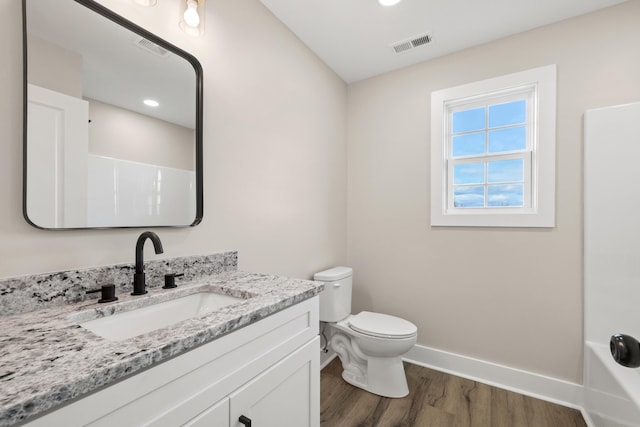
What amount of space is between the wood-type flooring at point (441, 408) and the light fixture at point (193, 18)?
2191 mm

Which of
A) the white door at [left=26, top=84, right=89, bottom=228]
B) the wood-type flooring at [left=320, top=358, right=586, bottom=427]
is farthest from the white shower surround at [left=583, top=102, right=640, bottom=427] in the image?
the white door at [left=26, top=84, right=89, bottom=228]

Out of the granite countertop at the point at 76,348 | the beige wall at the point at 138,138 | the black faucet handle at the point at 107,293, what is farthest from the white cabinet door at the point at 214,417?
the beige wall at the point at 138,138

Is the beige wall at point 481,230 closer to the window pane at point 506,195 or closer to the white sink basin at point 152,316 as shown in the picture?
the window pane at point 506,195

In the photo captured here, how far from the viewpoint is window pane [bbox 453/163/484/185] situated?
226 cm

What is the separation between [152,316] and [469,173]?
7.63 ft

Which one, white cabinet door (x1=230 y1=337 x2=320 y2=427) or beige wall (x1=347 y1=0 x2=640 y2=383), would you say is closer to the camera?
white cabinet door (x1=230 y1=337 x2=320 y2=427)

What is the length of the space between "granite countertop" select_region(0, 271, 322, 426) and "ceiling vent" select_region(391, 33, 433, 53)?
80.1 inches

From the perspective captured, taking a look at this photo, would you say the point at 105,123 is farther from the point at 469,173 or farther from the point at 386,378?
the point at 469,173

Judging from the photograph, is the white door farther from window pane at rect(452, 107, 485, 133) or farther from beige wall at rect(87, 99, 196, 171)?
window pane at rect(452, 107, 485, 133)

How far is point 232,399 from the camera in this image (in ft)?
2.69

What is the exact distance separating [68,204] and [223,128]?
77 cm

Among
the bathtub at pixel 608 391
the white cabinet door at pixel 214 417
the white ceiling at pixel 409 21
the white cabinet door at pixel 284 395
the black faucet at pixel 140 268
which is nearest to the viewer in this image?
the white cabinet door at pixel 214 417

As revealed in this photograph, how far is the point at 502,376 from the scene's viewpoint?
2.05 meters

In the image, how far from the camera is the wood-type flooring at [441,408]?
1.69 meters
